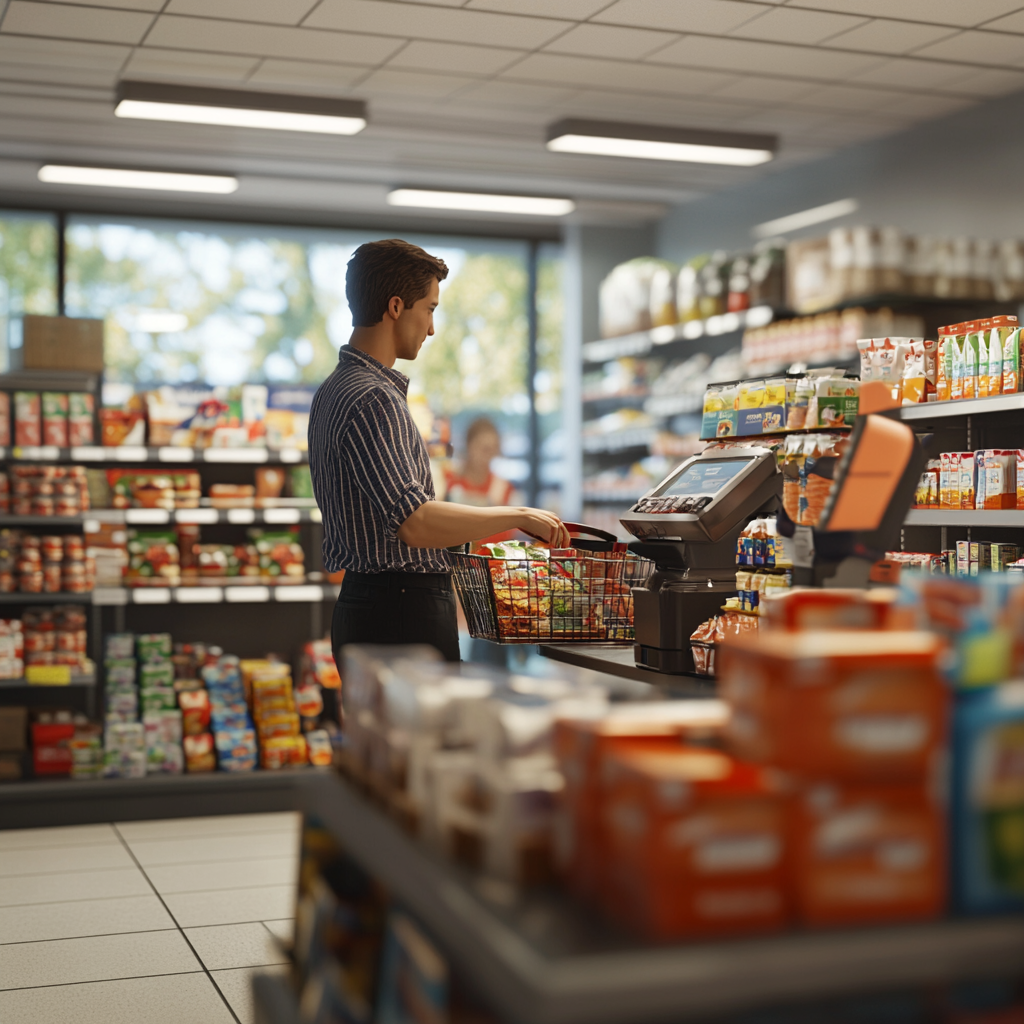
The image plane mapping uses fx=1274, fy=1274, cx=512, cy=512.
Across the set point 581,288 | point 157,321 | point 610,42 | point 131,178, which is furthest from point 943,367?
point 157,321

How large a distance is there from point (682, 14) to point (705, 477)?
336 centimetres

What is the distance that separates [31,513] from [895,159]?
511 cm

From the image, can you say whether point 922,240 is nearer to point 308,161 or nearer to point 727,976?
point 308,161

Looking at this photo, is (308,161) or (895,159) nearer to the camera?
(895,159)

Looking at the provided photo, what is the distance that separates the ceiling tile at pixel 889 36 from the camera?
18.4 feet

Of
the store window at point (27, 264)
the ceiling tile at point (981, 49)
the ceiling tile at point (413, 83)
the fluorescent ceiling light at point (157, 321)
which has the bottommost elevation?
the fluorescent ceiling light at point (157, 321)

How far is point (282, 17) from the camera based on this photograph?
5504mm

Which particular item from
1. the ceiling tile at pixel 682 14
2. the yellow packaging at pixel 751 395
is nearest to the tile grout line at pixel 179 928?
the yellow packaging at pixel 751 395

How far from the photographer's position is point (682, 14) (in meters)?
5.48

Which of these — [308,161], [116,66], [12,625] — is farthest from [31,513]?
[308,161]

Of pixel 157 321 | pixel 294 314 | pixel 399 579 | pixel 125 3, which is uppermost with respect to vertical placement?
pixel 125 3

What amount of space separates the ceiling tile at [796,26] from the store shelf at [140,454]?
2858 millimetres

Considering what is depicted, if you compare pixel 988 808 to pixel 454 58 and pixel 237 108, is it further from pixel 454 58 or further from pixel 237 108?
pixel 237 108

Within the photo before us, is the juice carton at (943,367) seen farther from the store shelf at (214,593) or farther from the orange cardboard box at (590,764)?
the store shelf at (214,593)
